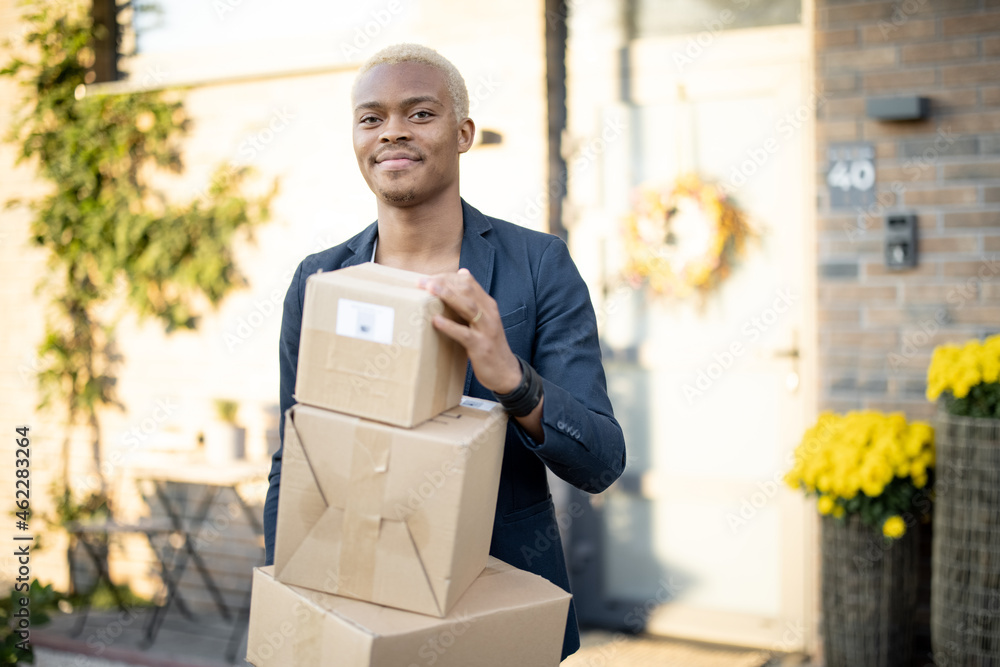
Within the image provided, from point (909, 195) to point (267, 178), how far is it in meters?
2.71

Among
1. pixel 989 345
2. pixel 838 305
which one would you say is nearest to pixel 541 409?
pixel 989 345

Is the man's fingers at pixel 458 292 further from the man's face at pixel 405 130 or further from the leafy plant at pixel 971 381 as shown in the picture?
the leafy plant at pixel 971 381

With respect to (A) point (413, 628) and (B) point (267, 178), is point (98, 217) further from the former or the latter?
(A) point (413, 628)

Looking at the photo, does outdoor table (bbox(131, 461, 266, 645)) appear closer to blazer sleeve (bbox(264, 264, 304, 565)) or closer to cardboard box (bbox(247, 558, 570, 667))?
blazer sleeve (bbox(264, 264, 304, 565))

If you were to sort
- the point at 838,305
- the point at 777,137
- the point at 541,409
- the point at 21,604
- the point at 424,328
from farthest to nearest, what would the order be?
the point at 777,137, the point at 838,305, the point at 21,604, the point at 541,409, the point at 424,328

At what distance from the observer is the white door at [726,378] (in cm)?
355

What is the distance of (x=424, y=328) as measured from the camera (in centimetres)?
115

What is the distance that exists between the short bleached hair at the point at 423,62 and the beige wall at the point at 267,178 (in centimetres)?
213

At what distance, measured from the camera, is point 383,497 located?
119cm

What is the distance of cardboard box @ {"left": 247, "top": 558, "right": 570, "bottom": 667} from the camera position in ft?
3.76

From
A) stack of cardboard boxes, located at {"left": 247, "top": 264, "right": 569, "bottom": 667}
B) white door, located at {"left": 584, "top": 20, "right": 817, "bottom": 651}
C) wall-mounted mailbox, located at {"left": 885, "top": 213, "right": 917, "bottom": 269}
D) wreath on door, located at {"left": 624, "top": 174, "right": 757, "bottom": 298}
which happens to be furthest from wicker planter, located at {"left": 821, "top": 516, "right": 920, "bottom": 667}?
stack of cardboard boxes, located at {"left": 247, "top": 264, "right": 569, "bottom": 667}

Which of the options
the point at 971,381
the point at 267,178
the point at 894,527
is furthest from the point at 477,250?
the point at 267,178

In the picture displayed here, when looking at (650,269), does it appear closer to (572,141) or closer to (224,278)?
(572,141)

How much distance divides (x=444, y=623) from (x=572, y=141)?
2.91m
